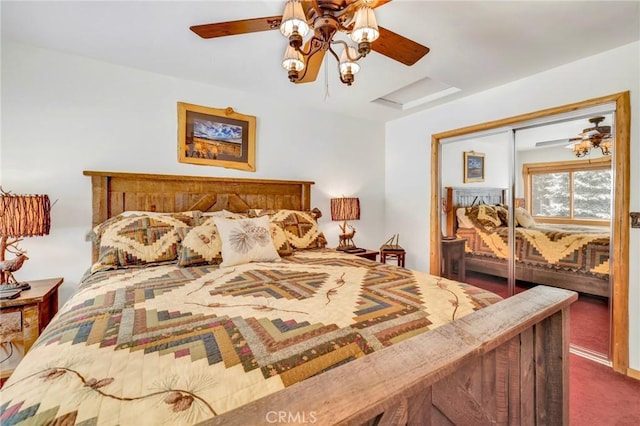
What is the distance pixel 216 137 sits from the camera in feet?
9.30

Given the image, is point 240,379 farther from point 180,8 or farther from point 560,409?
point 180,8

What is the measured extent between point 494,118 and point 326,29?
2.27 meters

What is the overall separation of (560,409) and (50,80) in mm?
3613

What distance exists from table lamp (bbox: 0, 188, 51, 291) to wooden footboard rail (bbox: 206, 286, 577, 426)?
215 centimetres

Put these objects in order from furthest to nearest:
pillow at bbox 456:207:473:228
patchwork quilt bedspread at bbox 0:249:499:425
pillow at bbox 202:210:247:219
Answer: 1. pillow at bbox 456:207:473:228
2. pillow at bbox 202:210:247:219
3. patchwork quilt bedspread at bbox 0:249:499:425

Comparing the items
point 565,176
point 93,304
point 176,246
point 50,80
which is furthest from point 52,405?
point 565,176

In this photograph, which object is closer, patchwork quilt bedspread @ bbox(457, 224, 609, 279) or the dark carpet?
the dark carpet

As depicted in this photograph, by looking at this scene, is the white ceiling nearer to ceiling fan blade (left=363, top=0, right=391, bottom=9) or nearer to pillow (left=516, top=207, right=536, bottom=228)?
ceiling fan blade (left=363, top=0, right=391, bottom=9)

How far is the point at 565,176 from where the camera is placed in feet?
8.36

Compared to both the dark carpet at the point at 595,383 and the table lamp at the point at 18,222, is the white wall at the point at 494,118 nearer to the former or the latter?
the dark carpet at the point at 595,383

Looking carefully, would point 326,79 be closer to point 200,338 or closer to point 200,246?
point 200,246

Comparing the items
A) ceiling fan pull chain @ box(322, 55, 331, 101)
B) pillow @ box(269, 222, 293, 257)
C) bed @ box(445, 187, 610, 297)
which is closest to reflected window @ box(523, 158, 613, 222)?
bed @ box(445, 187, 610, 297)

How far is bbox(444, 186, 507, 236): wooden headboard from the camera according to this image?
9.87 feet

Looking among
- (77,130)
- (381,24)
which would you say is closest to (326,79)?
(381,24)
